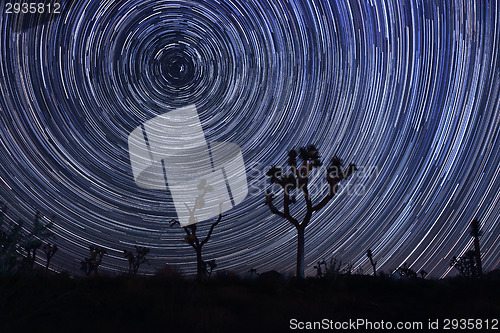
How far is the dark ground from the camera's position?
7.00 meters

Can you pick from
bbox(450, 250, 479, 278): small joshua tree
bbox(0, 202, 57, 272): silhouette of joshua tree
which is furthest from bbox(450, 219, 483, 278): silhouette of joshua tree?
bbox(0, 202, 57, 272): silhouette of joshua tree

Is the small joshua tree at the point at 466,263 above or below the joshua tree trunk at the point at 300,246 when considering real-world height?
above

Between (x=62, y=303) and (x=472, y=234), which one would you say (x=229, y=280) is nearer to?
(x=62, y=303)

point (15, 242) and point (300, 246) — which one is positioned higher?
point (300, 246)

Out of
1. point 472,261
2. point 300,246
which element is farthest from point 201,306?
point 472,261

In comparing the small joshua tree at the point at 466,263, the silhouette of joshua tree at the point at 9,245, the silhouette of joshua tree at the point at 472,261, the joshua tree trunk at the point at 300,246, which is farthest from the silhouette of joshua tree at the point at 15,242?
the small joshua tree at the point at 466,263

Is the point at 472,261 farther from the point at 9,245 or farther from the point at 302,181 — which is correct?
the point at 9,245

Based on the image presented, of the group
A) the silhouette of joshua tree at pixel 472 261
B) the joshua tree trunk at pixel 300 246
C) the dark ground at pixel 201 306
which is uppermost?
the silhouette of joshua tree at pixel 472 261

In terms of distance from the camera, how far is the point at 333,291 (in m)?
11.1

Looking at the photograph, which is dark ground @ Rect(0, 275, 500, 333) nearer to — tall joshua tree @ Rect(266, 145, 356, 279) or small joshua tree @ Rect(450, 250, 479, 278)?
tall joshua tree @ Rect(266, 145, 356, 279)

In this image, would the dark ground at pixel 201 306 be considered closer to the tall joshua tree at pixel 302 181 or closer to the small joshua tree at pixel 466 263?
the tall joshua tree at pixel 302 181

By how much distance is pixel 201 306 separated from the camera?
8.42m

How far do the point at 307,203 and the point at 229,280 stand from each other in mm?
8862

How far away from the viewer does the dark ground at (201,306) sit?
700cm
